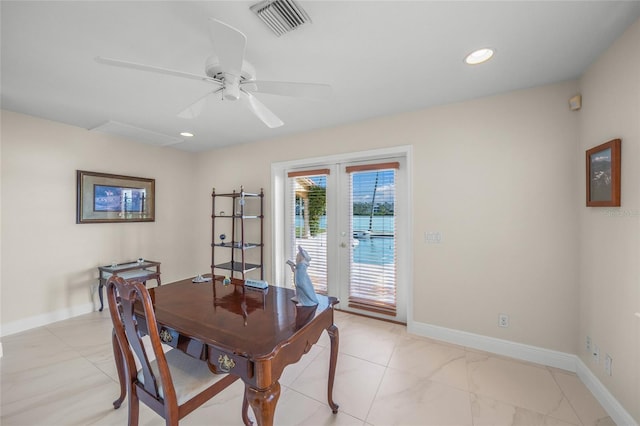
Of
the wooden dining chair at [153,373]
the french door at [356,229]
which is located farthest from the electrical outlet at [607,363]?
the wooden dining chair at [153,373]

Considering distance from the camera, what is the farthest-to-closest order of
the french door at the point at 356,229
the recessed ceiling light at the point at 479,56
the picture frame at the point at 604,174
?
the french door at the point at 356,229 → the recessed ceiling light at the point at 479,56 → the picture frame at the point at 604,174

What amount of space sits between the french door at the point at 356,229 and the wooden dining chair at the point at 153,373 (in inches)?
82.2

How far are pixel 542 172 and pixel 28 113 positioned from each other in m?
5.12

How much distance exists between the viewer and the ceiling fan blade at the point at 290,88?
1477mm

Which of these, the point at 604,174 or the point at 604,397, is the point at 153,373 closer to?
the point at 604,397

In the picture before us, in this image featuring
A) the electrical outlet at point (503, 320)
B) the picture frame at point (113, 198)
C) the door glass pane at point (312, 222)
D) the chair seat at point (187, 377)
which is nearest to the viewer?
the chair seat at point (187, 377)

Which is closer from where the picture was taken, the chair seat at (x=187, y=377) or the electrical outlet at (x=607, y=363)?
the chair seat at (x=187, y=377)

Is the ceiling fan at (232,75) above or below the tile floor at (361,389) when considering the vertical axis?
above

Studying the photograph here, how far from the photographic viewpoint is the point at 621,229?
1559 mm

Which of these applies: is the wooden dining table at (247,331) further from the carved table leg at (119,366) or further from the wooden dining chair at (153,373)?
the wooden dining chair at (153,373)

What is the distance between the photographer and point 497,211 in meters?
2.31

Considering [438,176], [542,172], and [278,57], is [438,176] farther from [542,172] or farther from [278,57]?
[278,57]

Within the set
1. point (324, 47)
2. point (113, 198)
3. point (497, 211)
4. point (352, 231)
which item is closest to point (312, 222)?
point (352, 231)

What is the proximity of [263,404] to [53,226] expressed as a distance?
11.6ft
